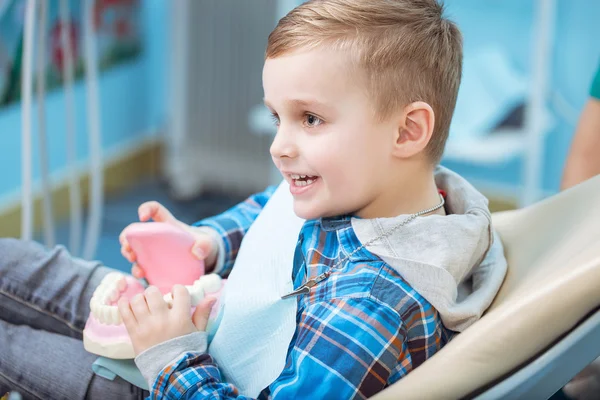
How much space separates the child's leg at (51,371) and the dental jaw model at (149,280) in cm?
5

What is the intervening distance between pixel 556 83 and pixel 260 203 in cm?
159

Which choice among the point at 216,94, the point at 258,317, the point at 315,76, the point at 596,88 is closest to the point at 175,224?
the point at 258,317

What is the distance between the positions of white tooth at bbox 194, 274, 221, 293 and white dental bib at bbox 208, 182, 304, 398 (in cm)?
4

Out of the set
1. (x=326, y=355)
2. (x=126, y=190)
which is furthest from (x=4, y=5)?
(x=326, y=355)

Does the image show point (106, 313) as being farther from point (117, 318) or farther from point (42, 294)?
point (42, 294)

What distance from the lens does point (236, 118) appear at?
2.84m

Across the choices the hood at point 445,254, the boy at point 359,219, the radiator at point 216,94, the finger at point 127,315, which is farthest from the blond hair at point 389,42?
the radiator at point 216,94

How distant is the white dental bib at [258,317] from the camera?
0.92 meters

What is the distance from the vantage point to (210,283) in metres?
1.04

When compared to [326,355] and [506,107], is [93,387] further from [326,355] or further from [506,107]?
[506,107]

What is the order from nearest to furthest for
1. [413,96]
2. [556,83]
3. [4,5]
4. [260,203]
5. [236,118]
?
[413,96]
[260,203]
[4,5]
[556,83]
[236,118]

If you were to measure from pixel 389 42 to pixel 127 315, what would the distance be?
0.42 metres

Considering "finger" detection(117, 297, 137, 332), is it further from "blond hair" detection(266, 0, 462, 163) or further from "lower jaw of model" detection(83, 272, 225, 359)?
"blond hair" detection(266, 0, 462, 163)

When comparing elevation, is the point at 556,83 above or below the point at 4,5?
below
